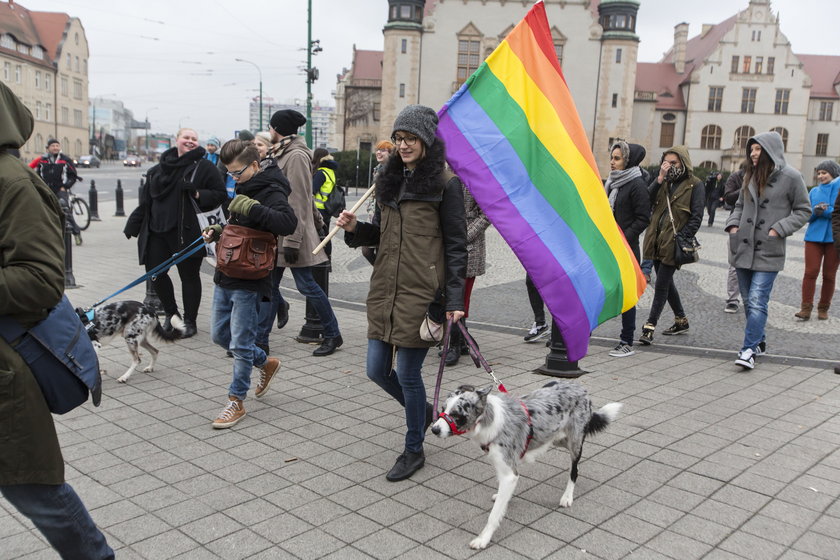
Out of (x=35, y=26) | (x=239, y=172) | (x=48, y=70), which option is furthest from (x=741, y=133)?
(x=35, y=26)

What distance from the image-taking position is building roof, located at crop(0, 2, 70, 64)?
74175 millimetres

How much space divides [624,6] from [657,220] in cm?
5831

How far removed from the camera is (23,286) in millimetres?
2205

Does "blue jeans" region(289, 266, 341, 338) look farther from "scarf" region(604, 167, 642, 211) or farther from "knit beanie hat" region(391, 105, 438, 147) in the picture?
"scarf" region(604, 167, 642, 211)

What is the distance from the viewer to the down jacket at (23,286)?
2.23 m

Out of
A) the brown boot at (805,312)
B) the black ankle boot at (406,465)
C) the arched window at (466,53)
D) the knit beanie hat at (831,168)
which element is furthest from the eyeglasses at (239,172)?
the arched window at (466,53)

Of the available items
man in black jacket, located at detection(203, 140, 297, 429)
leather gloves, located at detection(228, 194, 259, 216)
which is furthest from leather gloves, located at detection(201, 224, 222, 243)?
leather gloves, located at detection(228, 194, 259, 216)

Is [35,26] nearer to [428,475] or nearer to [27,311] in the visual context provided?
[428,475]

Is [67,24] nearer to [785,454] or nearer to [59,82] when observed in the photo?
[59,82]

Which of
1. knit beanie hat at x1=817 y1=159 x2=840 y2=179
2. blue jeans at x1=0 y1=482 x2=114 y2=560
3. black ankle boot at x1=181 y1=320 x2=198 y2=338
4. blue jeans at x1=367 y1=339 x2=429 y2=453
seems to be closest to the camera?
blue jeans at x1=0 y1=482 x2=114 y2=560

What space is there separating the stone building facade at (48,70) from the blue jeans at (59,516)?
78096 millimetres

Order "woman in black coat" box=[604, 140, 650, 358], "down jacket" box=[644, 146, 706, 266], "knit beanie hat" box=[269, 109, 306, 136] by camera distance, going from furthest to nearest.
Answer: "down jacket" box=[644, 146, 706, 266], "woman in black coat" box=[604, 140, 650, 358], "knit beanie hat" box=[269, 109, 306, 136]

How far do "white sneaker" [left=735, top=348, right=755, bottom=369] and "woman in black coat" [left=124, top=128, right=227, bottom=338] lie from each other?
5.24 m

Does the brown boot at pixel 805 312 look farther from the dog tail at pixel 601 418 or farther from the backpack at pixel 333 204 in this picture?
the dog tail at pixel 601 418
